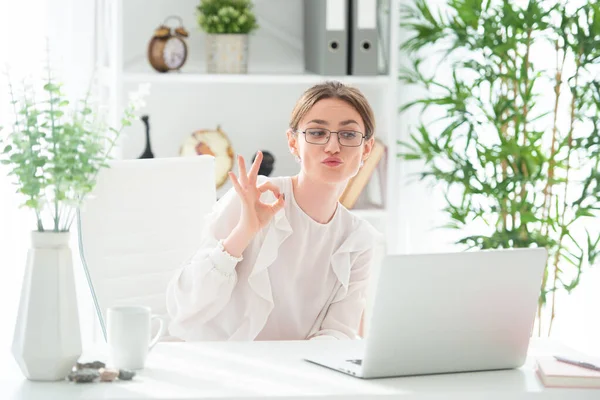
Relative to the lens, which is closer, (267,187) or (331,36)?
(267,187)

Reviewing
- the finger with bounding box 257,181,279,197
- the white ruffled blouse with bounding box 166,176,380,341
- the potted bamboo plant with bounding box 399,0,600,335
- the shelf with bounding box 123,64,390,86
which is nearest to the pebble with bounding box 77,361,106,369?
the white ruffled blouse with bounding box 166,176,380,341

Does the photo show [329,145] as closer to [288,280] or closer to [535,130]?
[288,280]

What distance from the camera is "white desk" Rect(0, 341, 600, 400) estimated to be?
1.53 meters

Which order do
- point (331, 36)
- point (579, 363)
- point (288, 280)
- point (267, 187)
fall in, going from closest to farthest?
point (579, 363)
point (267, 187)
point (288, 280)
point (331, 36)

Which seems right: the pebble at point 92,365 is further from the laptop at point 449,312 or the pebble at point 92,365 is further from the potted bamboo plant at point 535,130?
the potted bamboo plant at point 535,130

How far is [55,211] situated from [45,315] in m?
0.17

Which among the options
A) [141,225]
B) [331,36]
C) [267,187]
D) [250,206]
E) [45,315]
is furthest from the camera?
[331,36]

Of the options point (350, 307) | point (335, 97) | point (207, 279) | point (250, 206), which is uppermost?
point (335, 97)

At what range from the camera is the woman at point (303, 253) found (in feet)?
7.09

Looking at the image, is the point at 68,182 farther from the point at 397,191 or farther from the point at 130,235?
the point at 397,191

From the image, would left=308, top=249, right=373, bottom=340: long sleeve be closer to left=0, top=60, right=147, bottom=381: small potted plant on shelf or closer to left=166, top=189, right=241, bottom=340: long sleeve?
left=166, top=189, right=241, bottom=340: long sleeve

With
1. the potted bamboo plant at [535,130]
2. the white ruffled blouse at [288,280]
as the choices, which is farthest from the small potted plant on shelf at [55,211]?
the potted bamboo plant at [535,130]

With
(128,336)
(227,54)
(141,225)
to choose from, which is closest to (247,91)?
(227,54)

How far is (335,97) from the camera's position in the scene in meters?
2.26
